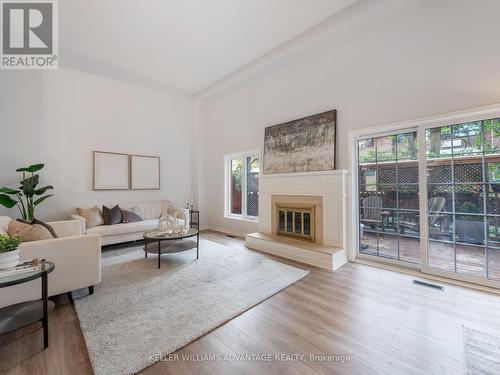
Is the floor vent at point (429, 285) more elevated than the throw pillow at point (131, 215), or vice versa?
the throw pillow at point (131, 215)

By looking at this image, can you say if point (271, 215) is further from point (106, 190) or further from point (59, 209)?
point (59, 209)

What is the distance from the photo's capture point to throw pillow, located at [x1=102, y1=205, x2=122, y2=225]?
438cm

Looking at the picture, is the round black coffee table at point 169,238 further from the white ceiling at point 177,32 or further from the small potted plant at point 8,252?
the white ceiling at point 177,32

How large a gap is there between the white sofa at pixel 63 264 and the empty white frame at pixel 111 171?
236 centimetres

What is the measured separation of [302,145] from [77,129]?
179 inches

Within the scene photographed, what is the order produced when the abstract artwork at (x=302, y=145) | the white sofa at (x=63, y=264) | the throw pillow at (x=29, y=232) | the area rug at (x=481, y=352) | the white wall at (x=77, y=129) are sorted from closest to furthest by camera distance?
the area rug at (x=481, y=352)
the white sofa at (x=63, y=264)
the throw pillow at (x=29, y=232)
the abstract artwork at (x=302, y=145)
the white wall at (x=77, y=129)

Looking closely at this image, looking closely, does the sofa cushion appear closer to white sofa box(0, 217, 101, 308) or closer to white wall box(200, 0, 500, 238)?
white sofa box(0, 217, 101, 308)

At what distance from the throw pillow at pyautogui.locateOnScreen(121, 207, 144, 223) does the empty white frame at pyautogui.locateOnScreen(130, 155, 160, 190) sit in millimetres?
598

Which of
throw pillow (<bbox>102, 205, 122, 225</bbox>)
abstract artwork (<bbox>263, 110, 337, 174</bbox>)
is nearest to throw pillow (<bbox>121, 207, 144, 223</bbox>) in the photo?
throw pillow (<bbox>102, 205, 122, 225</bbox>)

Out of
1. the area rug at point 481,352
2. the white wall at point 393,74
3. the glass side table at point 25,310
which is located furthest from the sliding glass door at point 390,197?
the glass side table at point 25,310

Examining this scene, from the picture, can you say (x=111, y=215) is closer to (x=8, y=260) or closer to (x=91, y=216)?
(x=91, y=216)

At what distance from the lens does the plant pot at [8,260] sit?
1634 millimetres

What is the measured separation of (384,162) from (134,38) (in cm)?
460

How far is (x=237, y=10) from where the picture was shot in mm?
3225
